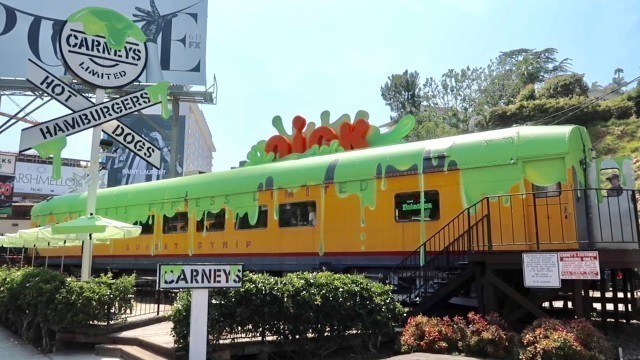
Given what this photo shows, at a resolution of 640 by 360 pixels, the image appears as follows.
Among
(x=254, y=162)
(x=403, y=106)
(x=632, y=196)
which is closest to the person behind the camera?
(x=632, y=196)

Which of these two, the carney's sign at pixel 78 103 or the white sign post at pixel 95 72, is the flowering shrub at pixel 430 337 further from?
the carney's sign at pixel 78 103

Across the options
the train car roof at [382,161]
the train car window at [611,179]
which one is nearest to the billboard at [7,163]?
the train car roof at [382,161]

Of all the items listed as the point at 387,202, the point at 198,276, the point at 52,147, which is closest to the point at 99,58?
the point at 52,147

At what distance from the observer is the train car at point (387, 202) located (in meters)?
9.79

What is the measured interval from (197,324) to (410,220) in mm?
5502

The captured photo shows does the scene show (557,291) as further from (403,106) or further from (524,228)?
(403,106)

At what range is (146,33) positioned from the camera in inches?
1294

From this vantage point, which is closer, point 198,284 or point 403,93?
point 198,284

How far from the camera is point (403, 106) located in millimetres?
59031

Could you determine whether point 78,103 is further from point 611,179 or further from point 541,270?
point 611,179

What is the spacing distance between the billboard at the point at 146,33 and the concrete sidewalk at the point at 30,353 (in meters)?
23.0

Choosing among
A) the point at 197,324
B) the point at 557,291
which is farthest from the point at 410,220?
the point at 197,324

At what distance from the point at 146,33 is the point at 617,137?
3346 cm

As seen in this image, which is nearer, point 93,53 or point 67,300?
point 67,300
